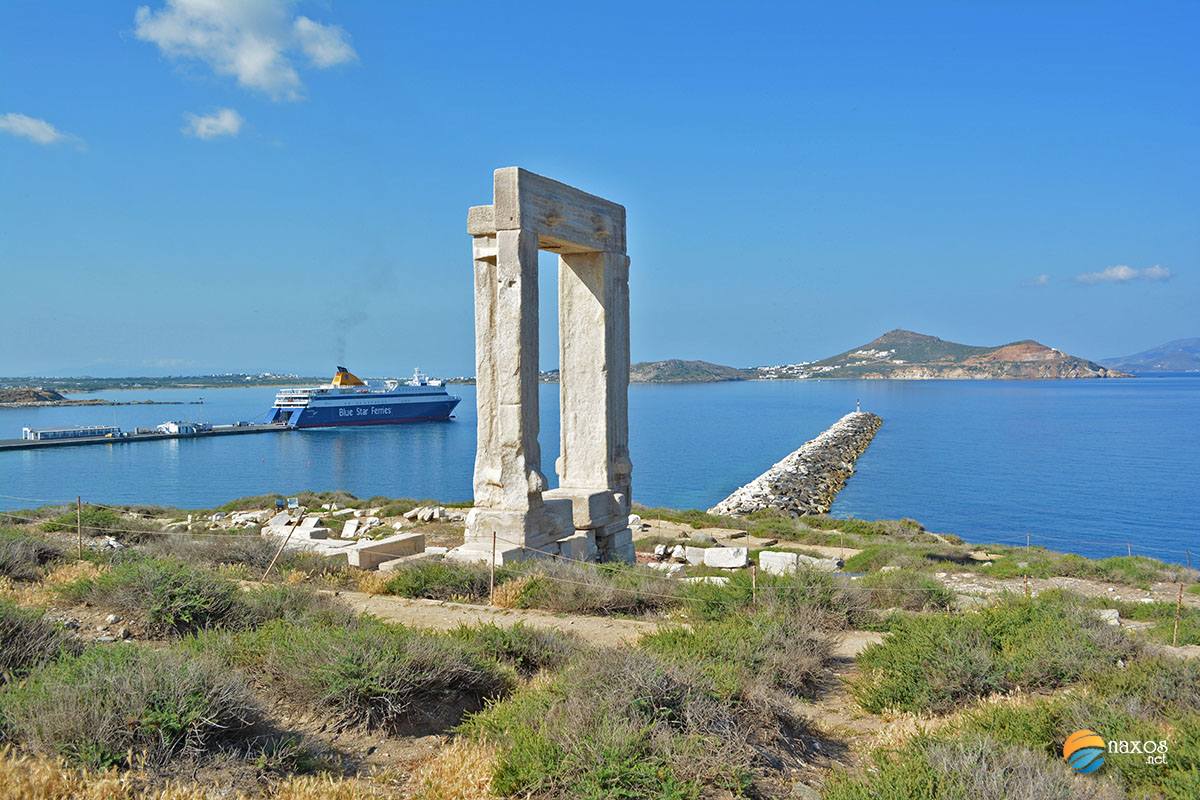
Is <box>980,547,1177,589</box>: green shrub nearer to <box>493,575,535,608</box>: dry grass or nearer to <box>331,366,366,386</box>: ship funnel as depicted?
<box>493,575,535,608</box>: dry grass

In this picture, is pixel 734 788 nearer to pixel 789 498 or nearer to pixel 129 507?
pixel 129 507

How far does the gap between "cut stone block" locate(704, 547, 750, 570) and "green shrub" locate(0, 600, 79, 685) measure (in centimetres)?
1159

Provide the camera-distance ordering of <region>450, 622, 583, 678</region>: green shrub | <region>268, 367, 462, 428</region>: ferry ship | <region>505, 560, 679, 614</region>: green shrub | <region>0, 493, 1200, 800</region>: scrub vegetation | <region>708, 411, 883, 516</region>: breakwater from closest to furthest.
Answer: <region>0, 493, 1200, 800</region>: scrub vegetation
<region>450, 622, 583, 678</region>: green shrub
<region>505, 560, 679, 614</region>: green shrub
<region>708, 411, 883, 516</region>: breakwater
<region>268, 367, 462, 428</region>: ferry ship

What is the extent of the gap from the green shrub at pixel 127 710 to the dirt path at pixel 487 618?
3.38 meters

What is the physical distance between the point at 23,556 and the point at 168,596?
3.67 m

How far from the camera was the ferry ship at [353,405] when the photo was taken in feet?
262

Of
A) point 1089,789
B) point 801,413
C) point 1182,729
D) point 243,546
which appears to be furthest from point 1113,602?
point 801,413

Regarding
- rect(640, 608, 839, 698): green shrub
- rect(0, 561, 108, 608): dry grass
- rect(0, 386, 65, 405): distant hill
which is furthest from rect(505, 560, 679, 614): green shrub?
rect(0, 386, 65, 405): distant hill

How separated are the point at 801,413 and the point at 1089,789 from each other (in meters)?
106

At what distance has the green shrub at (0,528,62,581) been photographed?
Result: 9.39 m

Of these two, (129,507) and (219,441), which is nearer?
(129,507)

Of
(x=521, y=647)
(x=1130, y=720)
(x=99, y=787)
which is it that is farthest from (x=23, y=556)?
(x=1130, y=720)

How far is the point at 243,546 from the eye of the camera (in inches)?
460
